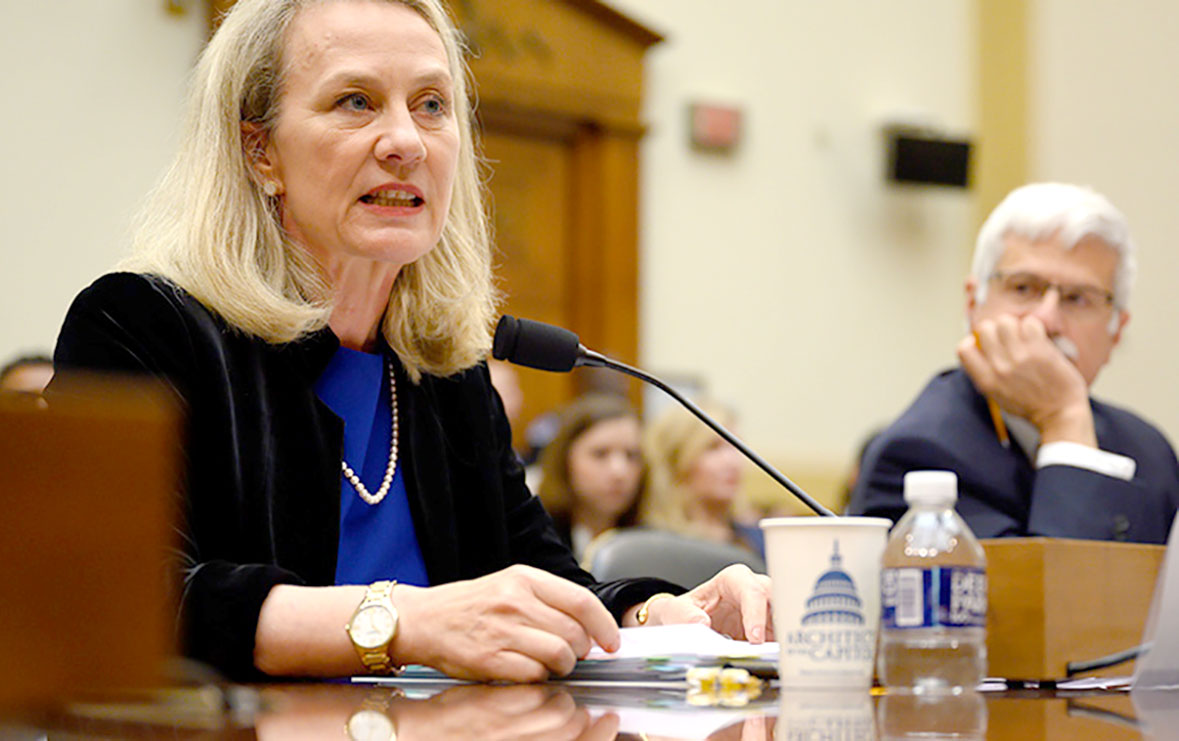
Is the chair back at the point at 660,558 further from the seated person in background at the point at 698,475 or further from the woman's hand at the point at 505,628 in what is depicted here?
the seated person in background at the point at 698,475

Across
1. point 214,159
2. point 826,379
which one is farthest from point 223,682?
point 826,379

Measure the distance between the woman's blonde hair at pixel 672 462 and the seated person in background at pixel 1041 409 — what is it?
1.92m

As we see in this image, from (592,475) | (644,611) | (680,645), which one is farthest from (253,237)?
(592,475)

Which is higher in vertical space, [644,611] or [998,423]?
[998,423]

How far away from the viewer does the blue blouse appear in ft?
5.44

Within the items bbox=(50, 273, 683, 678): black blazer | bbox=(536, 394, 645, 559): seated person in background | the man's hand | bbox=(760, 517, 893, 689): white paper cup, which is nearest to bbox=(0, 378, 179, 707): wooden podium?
bbox=(760, 517, 893, 689): white paper cup

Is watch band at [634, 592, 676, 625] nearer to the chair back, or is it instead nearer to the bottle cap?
the bottle cap

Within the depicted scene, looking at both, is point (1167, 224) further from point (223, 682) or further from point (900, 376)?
point (223, 682)

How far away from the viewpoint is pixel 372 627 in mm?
1231

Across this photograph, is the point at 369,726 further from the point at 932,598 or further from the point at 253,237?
the point at 253,237

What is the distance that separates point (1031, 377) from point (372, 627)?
4.83 ft

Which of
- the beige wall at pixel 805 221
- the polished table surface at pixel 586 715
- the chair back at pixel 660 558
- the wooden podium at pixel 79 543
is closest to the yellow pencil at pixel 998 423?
the chair back at pixel 660 558

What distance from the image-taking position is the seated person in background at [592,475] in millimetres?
4359

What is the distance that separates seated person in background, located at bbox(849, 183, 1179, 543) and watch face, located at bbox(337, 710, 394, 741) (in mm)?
1387
